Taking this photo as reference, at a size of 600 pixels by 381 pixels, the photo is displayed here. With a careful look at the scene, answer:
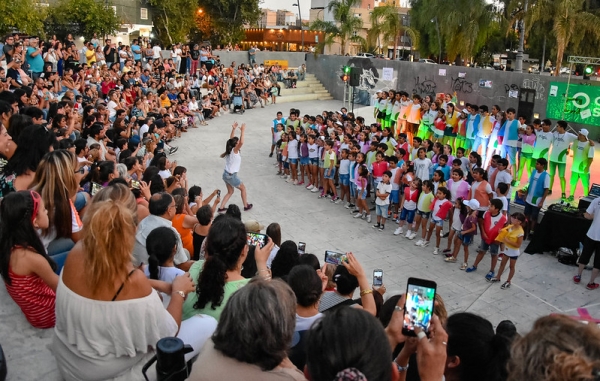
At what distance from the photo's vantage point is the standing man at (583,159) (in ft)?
35.3

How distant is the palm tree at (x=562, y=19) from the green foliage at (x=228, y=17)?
2218 cm

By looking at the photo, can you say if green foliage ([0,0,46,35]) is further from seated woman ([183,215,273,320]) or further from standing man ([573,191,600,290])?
standing man ([573,191,600,290])

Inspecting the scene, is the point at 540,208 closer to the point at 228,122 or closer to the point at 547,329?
the point at 547,329

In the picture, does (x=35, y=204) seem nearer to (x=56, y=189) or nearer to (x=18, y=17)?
(x=56, y=189)

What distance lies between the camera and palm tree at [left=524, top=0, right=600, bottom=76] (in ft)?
58.5

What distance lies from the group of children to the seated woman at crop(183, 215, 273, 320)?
18.3 ft

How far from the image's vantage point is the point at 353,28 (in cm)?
3161

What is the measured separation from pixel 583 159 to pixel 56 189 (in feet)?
34.9

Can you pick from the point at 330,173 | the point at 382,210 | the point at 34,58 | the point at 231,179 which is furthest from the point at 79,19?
the point at 382,210

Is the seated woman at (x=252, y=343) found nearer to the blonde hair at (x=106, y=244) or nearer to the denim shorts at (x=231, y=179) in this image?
the blonde hair at (x=106, y=244)

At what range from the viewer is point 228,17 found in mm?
37812

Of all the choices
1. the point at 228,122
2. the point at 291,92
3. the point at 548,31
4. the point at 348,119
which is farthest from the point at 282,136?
the point at 548,31

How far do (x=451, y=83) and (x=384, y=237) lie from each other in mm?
12802

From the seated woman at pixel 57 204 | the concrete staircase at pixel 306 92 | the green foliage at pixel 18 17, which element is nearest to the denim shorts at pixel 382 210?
the seated woman at pixel 57 204
